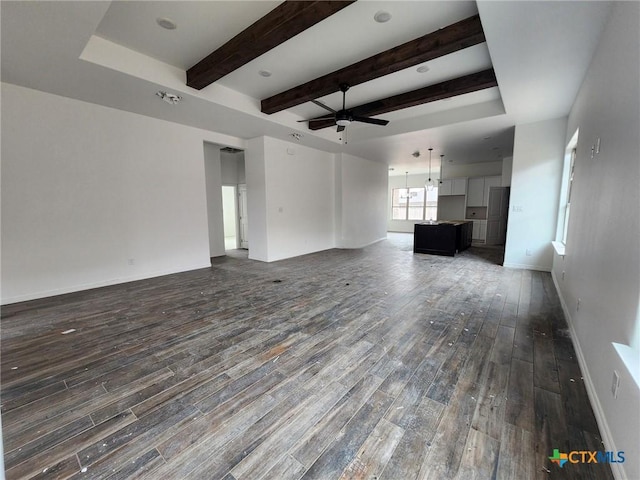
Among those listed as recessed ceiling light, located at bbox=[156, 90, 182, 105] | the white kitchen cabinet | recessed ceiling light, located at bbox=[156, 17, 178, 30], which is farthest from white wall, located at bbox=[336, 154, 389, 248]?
recessed ceiling light, located at bbox=[156, 17, 178, 30]

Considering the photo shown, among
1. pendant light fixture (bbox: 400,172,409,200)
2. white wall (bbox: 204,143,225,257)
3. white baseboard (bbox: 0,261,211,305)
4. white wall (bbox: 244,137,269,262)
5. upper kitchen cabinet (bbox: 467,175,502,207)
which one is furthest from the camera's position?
pendant light fixture (bbox: 400,172,409,200)

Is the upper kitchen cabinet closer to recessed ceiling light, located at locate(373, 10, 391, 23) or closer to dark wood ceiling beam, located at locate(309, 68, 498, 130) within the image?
dark wood ceiling beam, located at locate(309, 68, 498, 130)

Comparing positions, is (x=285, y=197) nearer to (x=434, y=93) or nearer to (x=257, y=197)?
(x=257, y=197)

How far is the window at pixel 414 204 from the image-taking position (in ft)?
39.9

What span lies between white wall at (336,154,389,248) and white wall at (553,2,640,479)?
5.84 metres

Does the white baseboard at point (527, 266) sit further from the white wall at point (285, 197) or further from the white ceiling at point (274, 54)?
the white wall at point (285, 197)

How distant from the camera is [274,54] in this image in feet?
11.4

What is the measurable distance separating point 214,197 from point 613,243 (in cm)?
708

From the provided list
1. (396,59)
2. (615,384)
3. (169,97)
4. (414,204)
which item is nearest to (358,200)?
(414,204)

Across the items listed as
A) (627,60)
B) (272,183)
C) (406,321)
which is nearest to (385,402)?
(406,321)

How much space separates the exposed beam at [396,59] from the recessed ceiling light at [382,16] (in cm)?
50

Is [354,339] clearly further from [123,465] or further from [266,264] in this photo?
[266,264]

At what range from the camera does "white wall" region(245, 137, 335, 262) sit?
628cm

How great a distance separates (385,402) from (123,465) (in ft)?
4.92
